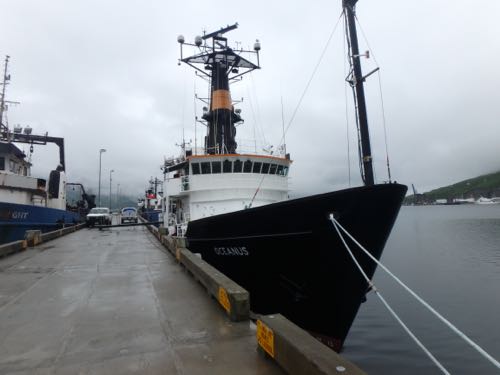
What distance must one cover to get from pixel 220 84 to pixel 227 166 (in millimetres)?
5153

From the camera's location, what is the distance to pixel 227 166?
40.6 ft

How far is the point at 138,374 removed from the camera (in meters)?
3.31

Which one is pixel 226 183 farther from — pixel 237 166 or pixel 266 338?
pixel 266 338

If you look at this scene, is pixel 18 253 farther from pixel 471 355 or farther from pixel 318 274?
pixel 471 355

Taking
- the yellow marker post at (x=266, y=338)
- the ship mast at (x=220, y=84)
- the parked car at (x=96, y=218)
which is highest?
the ship mast at (x=220, y=84)

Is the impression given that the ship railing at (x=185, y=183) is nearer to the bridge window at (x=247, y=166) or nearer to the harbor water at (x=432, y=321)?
the bridge window at (x=247, y=166)

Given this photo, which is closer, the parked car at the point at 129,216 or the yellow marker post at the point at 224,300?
the yellow marker post at the point at 224,300

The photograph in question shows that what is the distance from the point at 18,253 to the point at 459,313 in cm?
1623

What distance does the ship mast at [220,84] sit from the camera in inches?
588

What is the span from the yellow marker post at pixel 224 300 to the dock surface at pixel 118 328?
0.14 metres

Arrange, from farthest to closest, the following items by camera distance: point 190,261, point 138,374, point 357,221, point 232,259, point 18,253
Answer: point 18,253 → point 232,259 → point 190,261 → point 357,221 → point 138,374

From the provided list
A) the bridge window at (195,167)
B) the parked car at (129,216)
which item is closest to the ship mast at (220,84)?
the bridge window at (195,167)

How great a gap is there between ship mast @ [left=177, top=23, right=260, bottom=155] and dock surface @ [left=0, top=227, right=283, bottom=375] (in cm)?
787

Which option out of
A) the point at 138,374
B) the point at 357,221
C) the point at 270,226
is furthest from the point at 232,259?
the point at 138,374
